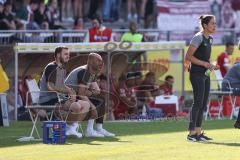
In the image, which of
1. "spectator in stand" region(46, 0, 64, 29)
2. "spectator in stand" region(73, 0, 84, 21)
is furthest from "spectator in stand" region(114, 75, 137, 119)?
"spectator in stand" region(73, 0, 84, 21)

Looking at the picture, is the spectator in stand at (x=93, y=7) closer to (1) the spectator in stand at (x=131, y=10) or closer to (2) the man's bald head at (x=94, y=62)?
(1) the spectator in stand at (x=131, y=10)

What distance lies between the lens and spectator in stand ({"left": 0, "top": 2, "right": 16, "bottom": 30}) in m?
23.5

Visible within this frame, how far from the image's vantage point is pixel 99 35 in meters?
23.0

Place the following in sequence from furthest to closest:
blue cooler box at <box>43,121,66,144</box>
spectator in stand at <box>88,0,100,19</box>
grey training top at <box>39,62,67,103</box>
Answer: spectator in stand at <box>88,0,100,19</box> → grey training top at <box>39,62,67,103</box> → blue cooler box at <box>43,121,66,144</box>

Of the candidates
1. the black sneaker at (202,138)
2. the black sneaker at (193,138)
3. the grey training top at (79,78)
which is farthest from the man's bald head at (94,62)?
the black sneaker at (202,138)

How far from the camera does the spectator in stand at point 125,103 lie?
21.2 meters

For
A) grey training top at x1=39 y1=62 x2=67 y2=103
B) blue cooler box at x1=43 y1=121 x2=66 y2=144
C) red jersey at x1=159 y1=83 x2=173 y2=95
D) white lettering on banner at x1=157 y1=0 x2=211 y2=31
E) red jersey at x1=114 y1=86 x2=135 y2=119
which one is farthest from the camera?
white lettering on banner at x1=157 y1=0 x2=211 y2=31

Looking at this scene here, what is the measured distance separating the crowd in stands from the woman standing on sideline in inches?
360

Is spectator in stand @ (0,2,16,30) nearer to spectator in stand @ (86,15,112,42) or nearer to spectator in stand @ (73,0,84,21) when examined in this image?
spectator in stand @ (86,15,112,42)

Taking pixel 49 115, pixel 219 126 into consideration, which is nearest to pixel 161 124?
pixel 219 126

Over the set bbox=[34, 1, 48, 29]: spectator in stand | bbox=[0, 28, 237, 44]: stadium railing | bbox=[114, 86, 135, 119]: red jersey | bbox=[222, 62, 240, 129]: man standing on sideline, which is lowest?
bbox=[114, 86, 135, 119]: red jersey

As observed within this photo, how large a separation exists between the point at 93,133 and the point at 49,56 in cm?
539

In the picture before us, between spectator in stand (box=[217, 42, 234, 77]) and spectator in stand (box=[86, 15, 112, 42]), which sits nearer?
spectator in stand (box=[86, 15, 112, 42])

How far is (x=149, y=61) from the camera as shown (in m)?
23.9
